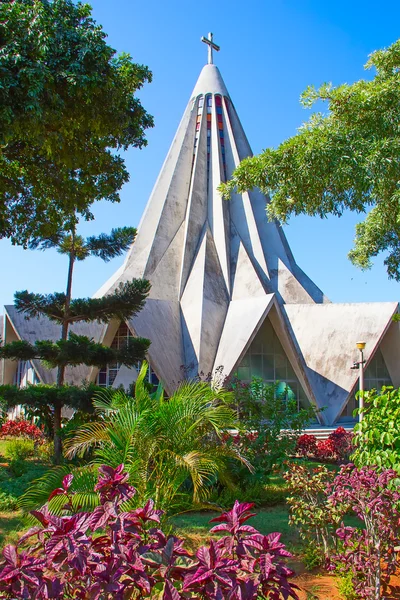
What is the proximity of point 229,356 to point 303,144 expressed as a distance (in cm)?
1041

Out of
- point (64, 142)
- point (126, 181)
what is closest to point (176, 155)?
point (126, 181)

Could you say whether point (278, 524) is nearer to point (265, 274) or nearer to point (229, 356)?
point (229, 356)

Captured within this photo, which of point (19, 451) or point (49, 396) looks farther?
point (19, 451)

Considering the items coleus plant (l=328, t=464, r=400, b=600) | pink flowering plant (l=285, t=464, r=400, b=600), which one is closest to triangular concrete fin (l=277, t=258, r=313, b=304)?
pink flowering plant (l=285, t=464, r=400, b=600)

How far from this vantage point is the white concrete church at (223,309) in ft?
68.0

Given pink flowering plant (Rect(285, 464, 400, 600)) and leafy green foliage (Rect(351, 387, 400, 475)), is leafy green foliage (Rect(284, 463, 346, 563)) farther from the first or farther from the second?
leafy green foliage (Rect(351, 387, 400, 475))

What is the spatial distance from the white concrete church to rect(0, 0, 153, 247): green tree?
8.02 m

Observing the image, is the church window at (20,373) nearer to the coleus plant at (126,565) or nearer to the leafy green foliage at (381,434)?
the leafy green foliage at (381,434)

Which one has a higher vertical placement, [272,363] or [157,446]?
[272,363]

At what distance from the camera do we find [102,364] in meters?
13.9

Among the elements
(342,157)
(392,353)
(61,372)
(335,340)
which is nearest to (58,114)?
Result: (342,157)

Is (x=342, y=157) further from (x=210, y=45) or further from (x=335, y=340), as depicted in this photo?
(x=210, y=45)

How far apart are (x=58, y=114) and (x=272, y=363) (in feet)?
51.2

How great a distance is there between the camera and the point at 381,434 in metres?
6.01
